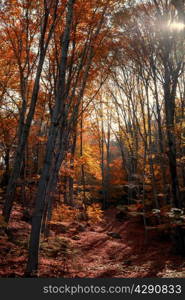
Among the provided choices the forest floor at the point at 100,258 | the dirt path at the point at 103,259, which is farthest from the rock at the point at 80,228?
the dirt path at the point at 103,259

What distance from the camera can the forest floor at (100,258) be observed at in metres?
5.26

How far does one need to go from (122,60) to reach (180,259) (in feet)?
28.6

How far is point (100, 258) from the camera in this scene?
777 centimetres

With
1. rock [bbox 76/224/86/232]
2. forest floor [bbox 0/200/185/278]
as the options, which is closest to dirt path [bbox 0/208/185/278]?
forest floor [bbox 0/200/185/278]

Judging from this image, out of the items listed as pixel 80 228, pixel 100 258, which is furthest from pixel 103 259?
pixel 80 228

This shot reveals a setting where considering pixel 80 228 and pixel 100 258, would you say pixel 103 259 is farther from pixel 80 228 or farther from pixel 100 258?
pixel 80 228

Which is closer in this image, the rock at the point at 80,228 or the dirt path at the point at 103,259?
the dirt path at the point at 103,259

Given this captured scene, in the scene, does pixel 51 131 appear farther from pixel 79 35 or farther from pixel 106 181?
pixel 106 181

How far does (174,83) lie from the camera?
23.6 ft

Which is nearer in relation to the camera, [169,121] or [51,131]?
[51,131]

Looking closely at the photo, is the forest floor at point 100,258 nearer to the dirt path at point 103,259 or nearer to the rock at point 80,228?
the dirt path at point 103,259

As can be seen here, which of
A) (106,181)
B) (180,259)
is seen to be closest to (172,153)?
(180,259)

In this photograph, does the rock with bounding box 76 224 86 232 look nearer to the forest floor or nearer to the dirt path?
the forest floor

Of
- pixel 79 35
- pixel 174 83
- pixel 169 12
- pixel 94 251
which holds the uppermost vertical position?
pixel 169 12
